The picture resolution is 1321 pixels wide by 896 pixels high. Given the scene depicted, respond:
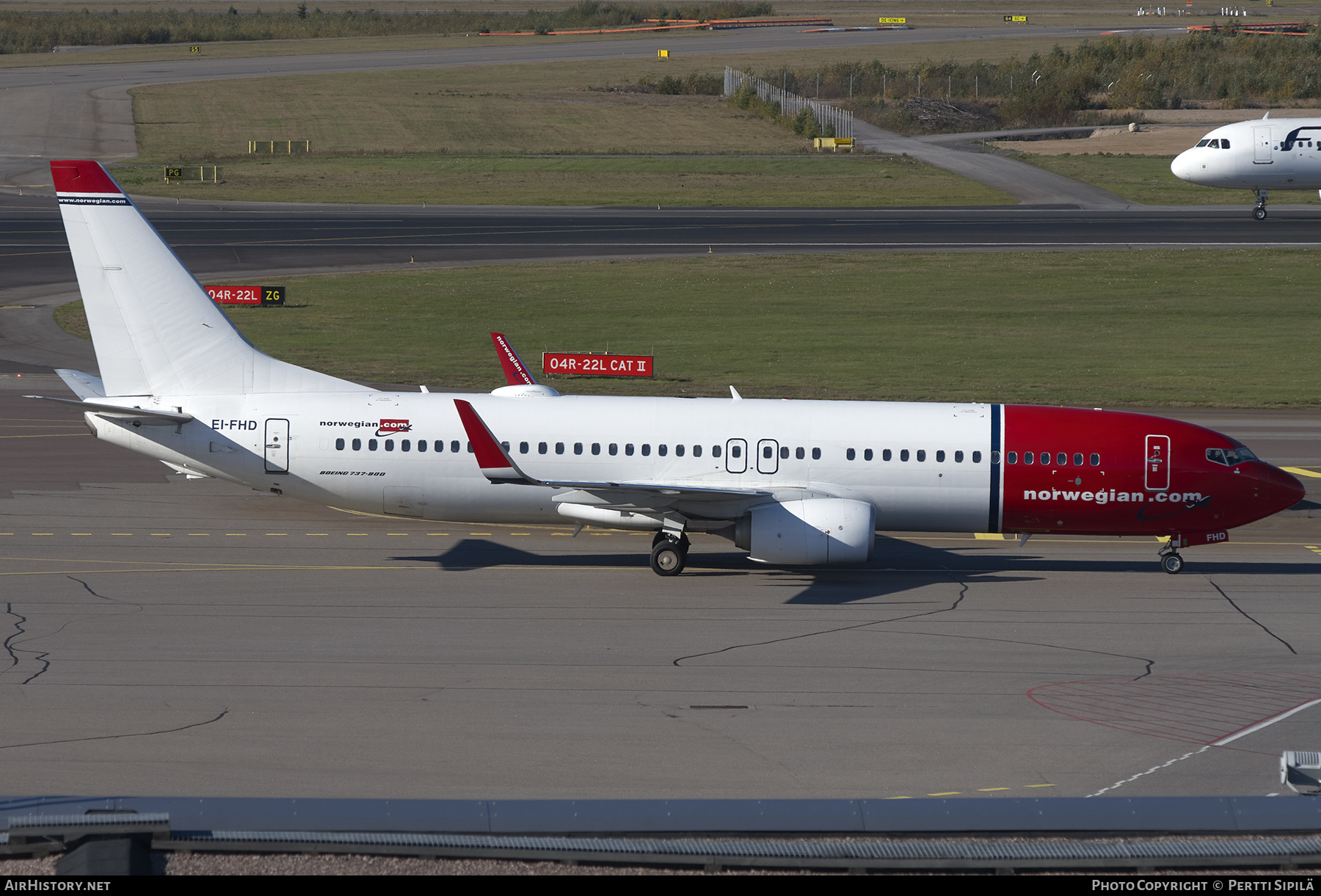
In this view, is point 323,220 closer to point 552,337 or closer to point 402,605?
point 552,337

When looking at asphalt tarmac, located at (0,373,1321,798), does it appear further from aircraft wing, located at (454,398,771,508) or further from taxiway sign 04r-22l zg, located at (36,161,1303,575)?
aircraft wing, located at (454,398,771,508)

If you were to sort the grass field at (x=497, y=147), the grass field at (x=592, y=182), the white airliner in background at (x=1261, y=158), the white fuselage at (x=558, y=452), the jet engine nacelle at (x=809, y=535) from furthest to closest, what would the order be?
1. the grass field at (x=497, y=147)
2. the grass field at (x=592, y=182)
3. the white airliner in background at (x=1261, y=158)
4. the white fuselage at (x=558, y=452)
5. the jet engine nacelle at (x=809, y=535)

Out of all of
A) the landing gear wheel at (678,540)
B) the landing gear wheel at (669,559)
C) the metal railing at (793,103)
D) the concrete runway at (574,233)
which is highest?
the metal railing at (793,103)

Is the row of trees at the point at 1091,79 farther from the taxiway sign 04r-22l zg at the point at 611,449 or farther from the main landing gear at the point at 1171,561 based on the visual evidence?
the taxiway sign 04r-22l zg at the point at 611,449

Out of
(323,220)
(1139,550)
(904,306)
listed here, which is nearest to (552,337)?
(904,306)

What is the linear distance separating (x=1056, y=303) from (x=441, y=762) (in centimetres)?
5282

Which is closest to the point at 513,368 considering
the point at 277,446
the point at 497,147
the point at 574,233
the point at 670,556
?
the point at 277,446

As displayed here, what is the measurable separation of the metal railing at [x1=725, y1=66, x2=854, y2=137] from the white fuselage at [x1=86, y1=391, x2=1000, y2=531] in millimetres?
101397

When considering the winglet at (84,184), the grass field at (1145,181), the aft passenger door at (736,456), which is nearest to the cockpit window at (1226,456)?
the aft passenger door at (736,456)

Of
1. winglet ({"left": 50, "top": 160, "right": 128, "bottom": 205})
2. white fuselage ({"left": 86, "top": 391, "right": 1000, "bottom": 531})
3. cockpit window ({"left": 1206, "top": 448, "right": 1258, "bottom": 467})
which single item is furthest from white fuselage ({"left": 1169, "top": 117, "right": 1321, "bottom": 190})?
winglet ({"left": 50, "top": 160, "right": 128, "bottom": 205})

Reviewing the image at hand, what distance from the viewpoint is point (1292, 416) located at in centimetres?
4706

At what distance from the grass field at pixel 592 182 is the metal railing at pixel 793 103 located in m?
16.4

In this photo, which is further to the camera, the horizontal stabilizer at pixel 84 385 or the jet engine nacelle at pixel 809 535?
the horizontal stabilizer at pixel 84 385

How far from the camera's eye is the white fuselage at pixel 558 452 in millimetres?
30234
